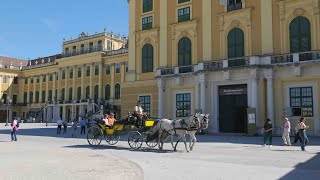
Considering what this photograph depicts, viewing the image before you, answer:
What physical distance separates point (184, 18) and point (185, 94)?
23.4 ft

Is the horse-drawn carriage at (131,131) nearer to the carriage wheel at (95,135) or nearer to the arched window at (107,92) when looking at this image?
the carriage wheel at (95,135)

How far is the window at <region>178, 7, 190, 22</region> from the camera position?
3512cm

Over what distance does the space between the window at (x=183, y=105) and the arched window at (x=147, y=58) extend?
451cm

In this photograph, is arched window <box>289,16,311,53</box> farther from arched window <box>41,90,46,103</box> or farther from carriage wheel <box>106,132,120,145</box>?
arched window <box>41,90,46,103</box>

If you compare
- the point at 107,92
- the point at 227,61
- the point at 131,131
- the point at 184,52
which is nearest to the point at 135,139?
the point at 131,131

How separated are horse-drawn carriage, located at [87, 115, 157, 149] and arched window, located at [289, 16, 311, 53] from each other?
15.2 m

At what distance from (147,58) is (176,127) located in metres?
21.2

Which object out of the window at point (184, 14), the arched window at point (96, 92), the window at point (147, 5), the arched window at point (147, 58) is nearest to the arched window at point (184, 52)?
the window at point (184, 14)

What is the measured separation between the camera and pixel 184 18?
35.3m

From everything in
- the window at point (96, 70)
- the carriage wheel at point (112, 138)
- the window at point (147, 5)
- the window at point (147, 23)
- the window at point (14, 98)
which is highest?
the window at point (147, 5)

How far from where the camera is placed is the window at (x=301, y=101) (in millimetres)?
27812

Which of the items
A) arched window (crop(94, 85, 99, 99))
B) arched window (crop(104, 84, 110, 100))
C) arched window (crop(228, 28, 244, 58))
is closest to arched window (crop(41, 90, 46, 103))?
arched window (crop(94, 85, 99, 99))

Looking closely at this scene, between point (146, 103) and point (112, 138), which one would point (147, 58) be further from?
point (112, 138)

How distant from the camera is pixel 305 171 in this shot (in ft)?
36.6
